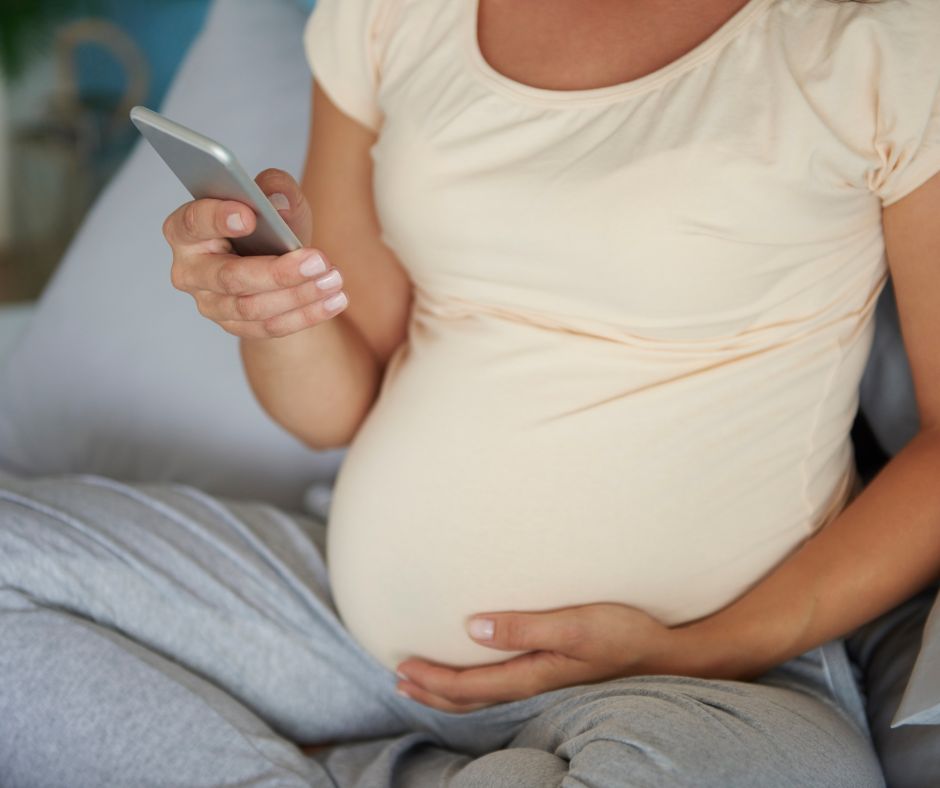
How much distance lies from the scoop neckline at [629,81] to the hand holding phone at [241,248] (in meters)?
0.19

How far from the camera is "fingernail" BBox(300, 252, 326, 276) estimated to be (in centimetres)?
60

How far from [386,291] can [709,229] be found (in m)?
0.34

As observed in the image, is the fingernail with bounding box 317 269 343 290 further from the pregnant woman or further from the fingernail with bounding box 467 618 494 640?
the fingernail with bounding box 467 618 494 640

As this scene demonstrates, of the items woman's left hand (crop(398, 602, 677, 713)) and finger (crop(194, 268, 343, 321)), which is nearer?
finger (crop(194, 268, 343, 321))

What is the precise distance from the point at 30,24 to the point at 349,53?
1301 millimetres

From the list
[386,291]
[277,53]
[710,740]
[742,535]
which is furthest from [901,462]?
[277,53]

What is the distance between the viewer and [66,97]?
1.96 meters

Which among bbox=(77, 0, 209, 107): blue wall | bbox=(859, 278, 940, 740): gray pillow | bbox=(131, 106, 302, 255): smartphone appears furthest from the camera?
bbox=(77, 0, 209, 107): blue wall

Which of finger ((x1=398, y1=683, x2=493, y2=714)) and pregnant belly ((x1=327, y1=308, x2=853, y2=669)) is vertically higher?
pregnant belly ((x1=327, y1=308, x2=853, y2=669))

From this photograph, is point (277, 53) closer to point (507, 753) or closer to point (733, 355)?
point (733, 355)

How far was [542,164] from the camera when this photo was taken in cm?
75

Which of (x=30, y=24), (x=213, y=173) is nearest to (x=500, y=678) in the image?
(x=213, y=173)

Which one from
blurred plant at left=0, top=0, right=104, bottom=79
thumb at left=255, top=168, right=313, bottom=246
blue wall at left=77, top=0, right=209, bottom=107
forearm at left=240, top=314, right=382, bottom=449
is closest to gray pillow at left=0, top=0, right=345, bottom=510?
forearm at left=240, top=314, right=382, bottom=449

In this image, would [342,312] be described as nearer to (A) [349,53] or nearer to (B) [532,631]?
(A) [349,53]
